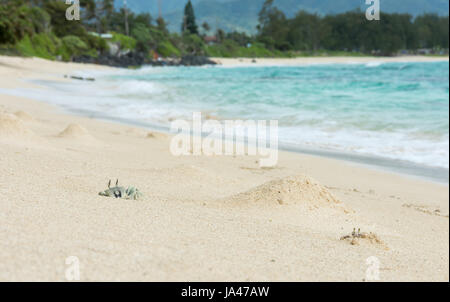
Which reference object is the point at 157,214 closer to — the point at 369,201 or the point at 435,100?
the point at 369,201

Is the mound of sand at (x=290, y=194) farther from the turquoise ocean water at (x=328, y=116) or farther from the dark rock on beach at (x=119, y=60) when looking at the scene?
the dark rock on beach at (x=119, y=60)

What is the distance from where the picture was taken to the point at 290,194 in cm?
412

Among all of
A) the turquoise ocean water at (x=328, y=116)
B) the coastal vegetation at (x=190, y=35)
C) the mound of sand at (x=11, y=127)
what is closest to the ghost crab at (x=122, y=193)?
the mound of sand at (x=11, y=127)

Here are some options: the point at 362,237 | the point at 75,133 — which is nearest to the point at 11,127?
the point at 75,133

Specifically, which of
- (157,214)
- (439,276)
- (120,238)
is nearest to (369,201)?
(439,276)

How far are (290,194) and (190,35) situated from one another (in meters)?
84.2

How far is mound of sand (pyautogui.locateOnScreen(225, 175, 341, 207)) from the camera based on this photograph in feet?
13.4

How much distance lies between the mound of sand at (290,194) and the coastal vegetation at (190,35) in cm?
2800

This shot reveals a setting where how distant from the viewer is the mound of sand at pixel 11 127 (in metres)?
5.53

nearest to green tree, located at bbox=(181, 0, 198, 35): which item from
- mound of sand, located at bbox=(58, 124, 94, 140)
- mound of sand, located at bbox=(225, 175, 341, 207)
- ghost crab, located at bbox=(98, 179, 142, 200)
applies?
mound of sand, located at bbox=(58, 124, 94, 140)

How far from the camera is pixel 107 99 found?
55.1 ft

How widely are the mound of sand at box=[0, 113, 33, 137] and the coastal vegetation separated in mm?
25187

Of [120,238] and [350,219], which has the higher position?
[120,238]
